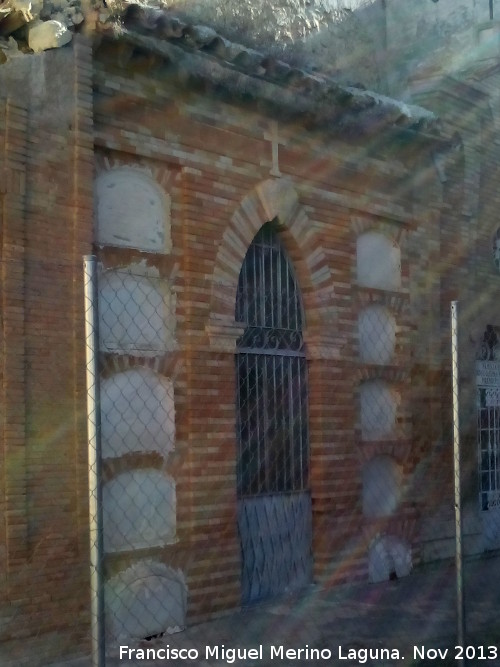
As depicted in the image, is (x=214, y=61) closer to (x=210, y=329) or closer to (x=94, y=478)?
(x=210, y=329)

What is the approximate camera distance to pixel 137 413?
687 cm

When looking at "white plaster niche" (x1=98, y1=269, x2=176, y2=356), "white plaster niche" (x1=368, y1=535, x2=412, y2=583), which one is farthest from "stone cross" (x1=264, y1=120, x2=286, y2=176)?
"white plaster niche" (x1=368, y1=535, x2=412, y2=583)

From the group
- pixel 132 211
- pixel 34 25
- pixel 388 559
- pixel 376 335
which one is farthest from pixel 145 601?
pixel 34 25

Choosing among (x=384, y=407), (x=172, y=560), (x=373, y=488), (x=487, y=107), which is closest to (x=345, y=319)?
(x=384, y=407)

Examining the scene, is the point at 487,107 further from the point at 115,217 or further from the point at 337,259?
the point at 115,217

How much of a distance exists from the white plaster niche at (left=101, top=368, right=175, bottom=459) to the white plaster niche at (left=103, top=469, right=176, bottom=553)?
8.4 inches

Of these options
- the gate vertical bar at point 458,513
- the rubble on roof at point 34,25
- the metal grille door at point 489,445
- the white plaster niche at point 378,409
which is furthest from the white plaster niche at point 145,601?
the metal grille door at point 489,445

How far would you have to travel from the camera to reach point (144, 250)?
7.02 m

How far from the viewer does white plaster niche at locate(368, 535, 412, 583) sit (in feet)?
28.8

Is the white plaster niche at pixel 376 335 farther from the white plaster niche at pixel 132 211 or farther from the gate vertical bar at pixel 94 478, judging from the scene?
the gate vertical bar at pixel 94 478

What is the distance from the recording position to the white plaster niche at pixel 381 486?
8898 mm

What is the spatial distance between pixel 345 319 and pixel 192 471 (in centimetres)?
240

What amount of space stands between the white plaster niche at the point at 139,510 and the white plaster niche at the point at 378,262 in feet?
10.4

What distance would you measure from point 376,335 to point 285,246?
1.50 m
